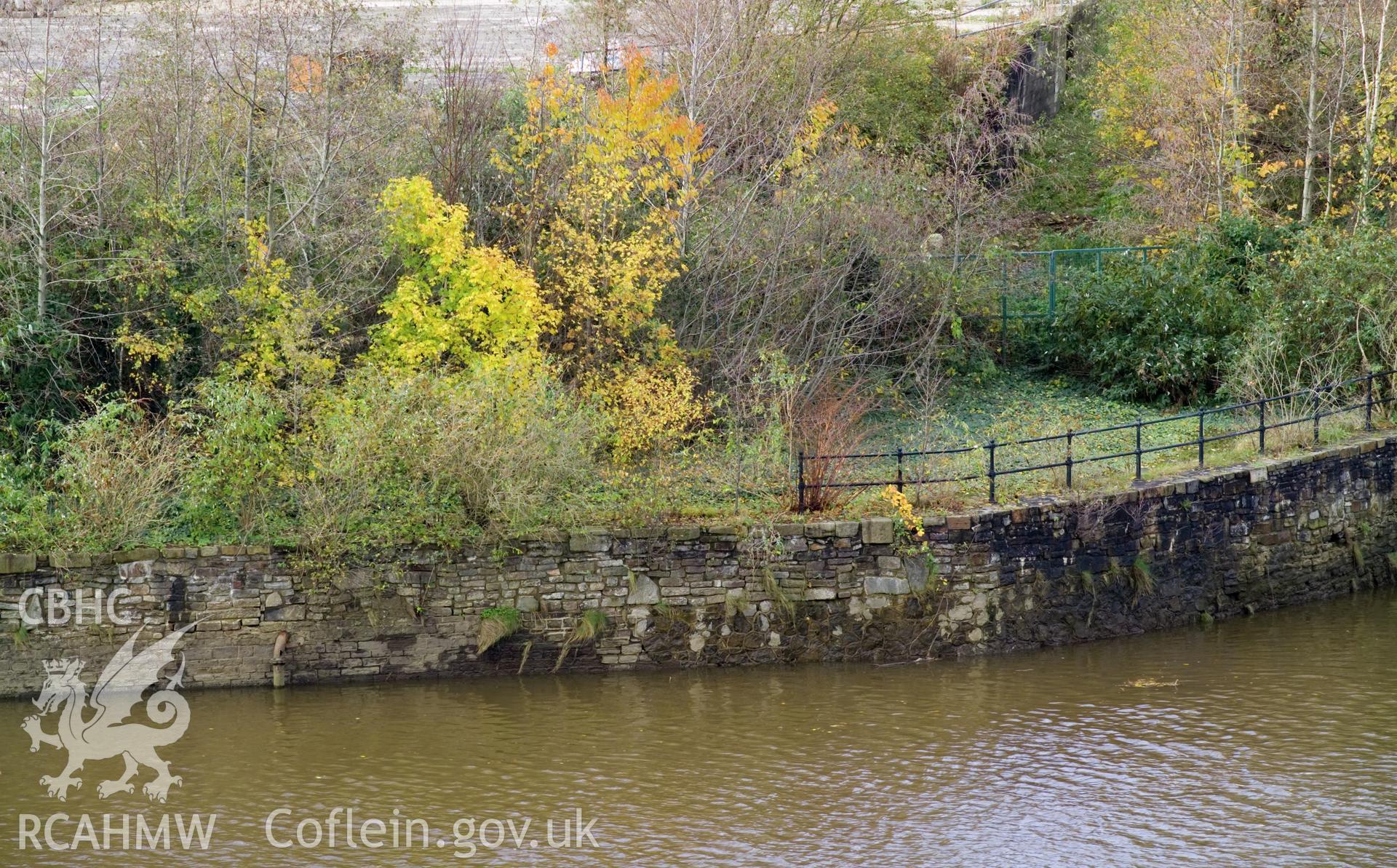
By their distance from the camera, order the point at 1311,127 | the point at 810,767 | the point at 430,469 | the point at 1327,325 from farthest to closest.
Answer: the point at 1311,127, the point at 1327,325, the point at 430,469, the point at 810,767

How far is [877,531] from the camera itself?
1570cm

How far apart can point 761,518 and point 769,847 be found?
5322mm

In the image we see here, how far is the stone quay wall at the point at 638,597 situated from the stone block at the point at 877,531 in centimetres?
2

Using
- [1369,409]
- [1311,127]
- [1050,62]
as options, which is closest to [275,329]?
[1369,409]

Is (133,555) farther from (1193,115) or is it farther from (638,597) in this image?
(1193,115)

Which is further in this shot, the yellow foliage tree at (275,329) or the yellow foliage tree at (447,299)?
the yellow foliage tree at (447,299)

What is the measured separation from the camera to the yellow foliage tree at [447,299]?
17953 mm

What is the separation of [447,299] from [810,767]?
836cm

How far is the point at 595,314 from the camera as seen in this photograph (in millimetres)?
19578

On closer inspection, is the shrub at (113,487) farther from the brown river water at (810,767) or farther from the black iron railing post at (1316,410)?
the black iron railing post at (1316,410)

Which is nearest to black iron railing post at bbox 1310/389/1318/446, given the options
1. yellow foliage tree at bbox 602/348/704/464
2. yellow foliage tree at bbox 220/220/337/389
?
yellow foliage tree at bbox 602/348/704/464

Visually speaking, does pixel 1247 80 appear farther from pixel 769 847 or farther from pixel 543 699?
pixel 769 847

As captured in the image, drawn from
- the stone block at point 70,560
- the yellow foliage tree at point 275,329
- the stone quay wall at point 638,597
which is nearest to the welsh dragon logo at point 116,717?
the stone quay wall at point 638,597

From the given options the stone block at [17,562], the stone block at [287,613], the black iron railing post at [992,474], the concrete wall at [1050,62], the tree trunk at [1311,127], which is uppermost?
the concrete wall at [1050,62]
